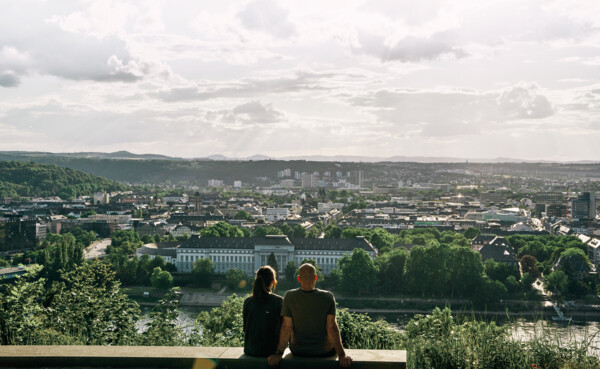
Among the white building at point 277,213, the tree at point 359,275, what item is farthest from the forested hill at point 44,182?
the tree at point 359,275

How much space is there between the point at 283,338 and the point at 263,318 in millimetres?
213

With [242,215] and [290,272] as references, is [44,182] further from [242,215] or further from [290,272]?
[290,272]

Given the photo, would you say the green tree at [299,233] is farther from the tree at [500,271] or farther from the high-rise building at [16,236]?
the tree at [500,271]

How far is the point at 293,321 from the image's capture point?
383 cm

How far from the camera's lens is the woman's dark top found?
3957 millimetres

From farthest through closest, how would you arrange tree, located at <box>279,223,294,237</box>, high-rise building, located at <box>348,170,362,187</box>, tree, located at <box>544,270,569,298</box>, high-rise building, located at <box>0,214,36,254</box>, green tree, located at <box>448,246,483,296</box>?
high-rise building, located at <box>348,170,362,187</box>, tree, located at <box>279,223,294,237</box>, high-rise building, located at <box>0,214,36,254</box>, green tree, located at <box>448,246,483,296</box>, tree, located at <box>544,270,569,298</box>

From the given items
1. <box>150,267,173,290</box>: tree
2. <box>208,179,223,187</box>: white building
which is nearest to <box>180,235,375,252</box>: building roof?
<box>150,267,173,290</box>: tree

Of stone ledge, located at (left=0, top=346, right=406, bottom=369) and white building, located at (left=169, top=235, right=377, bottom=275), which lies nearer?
stone ledge, located at (left=0, top=346, right=406, bottom=369)

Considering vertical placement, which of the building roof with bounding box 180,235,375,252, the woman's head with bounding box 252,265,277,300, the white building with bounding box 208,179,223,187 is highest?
the woman's head with bounding box 252,265,277,300

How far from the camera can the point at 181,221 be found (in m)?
59.2

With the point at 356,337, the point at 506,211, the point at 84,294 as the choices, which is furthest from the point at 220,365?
the point at 506,211

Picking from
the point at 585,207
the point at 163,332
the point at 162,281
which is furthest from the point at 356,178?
the point at 163,332

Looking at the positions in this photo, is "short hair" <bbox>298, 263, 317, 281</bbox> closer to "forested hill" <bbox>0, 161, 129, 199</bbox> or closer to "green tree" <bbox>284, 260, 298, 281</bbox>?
→ "green tree" <bbox>284, 260, 298, 281</bbox>

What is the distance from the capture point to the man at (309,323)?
3762 mm
